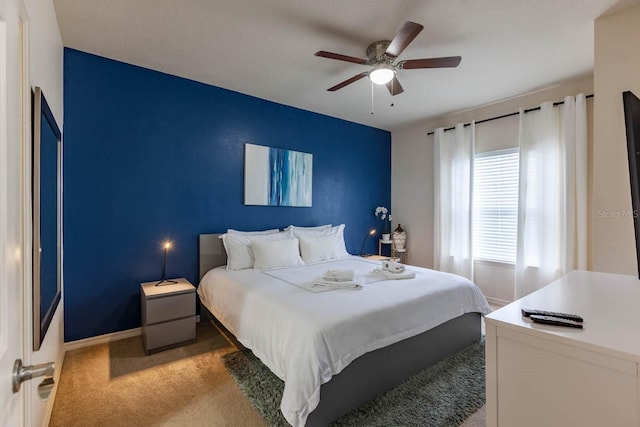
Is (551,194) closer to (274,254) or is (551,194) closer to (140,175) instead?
(274,254)

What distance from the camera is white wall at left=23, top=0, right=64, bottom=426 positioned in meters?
1.32

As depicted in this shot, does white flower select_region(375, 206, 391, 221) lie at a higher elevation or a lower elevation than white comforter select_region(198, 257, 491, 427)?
higher

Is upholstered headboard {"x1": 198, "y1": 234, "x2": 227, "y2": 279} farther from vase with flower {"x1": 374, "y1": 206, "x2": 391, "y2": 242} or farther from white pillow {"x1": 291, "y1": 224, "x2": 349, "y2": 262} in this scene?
vase with flower {"x1": 374, "y1": 206, "x2": 391, "y2": 242}

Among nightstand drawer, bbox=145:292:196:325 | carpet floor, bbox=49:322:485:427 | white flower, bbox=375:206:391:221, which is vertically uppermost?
white flower, bbox=375:206:391:221

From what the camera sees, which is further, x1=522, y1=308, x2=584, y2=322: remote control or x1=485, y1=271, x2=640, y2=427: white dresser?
x1=522, y1=308, x2=584, y2=322: remote control

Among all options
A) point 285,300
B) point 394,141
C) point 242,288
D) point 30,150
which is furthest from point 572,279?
point 394,141

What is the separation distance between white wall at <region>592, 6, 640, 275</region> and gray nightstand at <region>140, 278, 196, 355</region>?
128 inches

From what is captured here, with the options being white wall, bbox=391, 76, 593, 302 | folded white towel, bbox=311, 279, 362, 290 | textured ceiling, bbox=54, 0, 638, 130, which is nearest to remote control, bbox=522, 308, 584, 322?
folded white towel, bbox=311, 279, 362, 290

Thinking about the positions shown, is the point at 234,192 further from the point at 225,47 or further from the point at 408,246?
the point at 408,246

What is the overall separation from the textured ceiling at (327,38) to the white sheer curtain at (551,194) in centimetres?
44

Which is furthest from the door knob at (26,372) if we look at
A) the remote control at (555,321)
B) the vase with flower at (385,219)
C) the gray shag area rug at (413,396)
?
the vase with flower at (385,219)

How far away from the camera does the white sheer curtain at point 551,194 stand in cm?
315

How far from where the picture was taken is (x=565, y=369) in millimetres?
840

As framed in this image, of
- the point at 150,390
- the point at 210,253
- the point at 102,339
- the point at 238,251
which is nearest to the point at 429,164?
the point at 238,251
